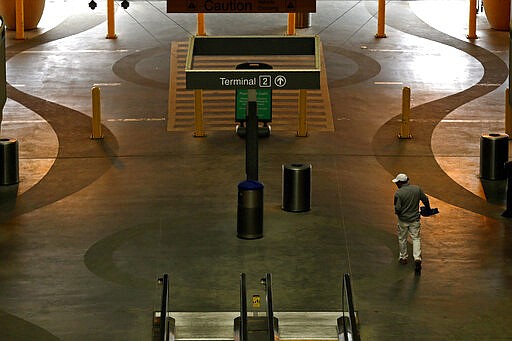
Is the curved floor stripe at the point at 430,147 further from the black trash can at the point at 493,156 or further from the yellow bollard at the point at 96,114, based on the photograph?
the yellow bollard at the point at 96,114

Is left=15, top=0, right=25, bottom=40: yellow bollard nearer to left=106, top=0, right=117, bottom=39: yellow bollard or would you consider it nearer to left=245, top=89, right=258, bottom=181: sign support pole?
left=106, top=0, right=117, bottom=39: yellow bollard

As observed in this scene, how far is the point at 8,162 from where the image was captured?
71.8ft

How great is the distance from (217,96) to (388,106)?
3984 mm

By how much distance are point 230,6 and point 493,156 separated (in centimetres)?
558

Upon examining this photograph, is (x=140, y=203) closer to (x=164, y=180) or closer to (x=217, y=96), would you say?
(x=164, y=180)

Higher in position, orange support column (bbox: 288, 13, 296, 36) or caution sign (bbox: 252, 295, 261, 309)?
orange support column (bbox: 288, 13, 296, 36)

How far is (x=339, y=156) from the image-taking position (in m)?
23.9

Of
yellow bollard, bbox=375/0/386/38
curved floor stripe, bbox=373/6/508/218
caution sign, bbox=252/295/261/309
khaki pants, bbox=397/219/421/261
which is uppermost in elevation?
yellow bollard, bbox=375/0/386/38

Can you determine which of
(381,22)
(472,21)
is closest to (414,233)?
(381,22)

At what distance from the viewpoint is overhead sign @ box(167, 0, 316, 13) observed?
2238 centimetres

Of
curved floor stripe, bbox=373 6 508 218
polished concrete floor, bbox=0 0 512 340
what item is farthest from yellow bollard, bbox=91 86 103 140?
curved floor stripe, bbox=373 6 508 218

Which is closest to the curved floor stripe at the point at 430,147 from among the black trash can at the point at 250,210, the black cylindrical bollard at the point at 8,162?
the black trash can at the point at 250,210

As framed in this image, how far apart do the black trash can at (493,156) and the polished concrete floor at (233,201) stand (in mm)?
412

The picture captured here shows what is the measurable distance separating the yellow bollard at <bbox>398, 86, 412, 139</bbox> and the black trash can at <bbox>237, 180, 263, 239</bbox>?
6748 mm
